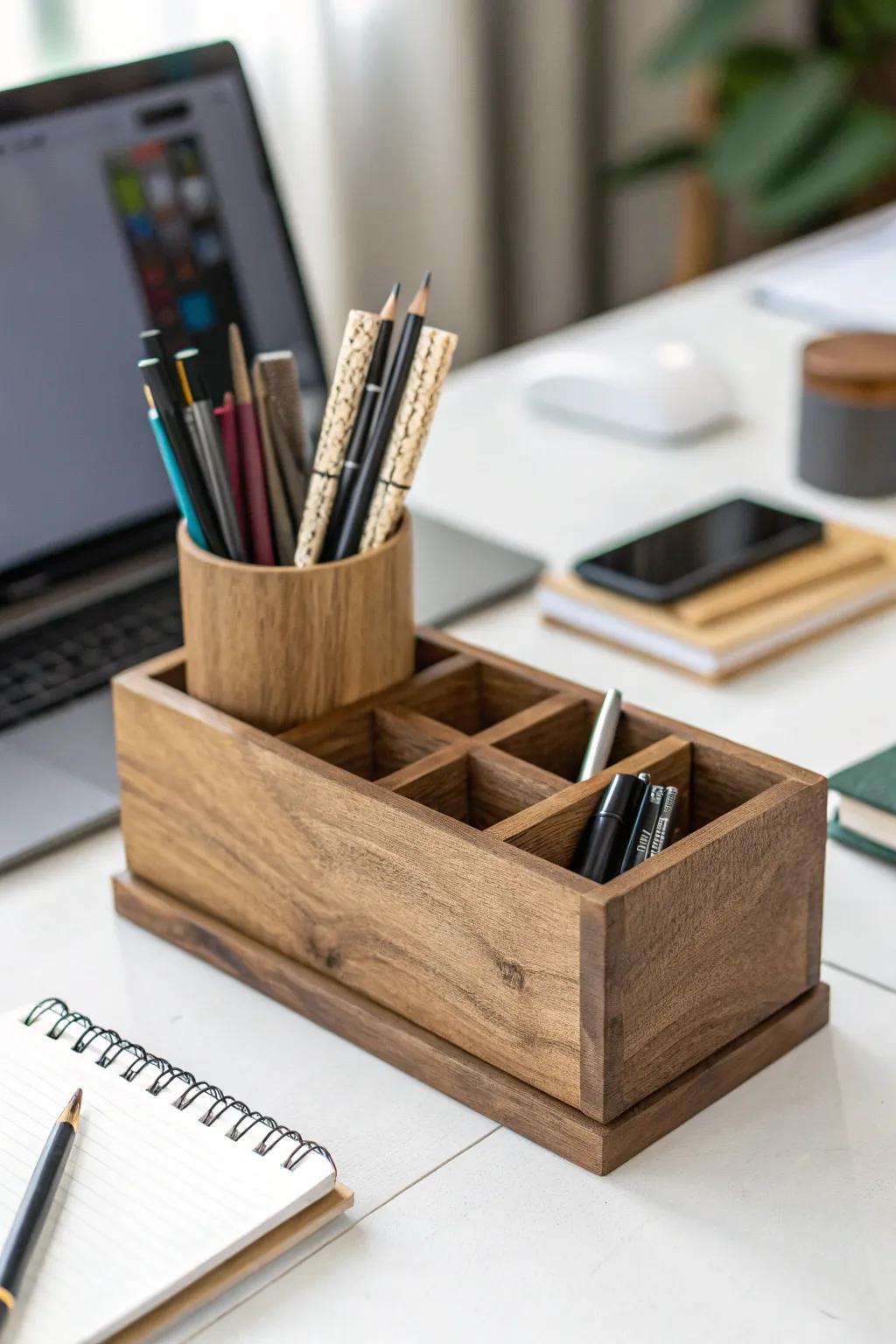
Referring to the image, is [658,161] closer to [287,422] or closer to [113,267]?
[113,267]

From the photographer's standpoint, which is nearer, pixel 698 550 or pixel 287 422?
pixel 287 422

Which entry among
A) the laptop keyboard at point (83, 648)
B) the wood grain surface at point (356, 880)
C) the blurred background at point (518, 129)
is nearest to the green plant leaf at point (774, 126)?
the blurred background at point (518, 129)

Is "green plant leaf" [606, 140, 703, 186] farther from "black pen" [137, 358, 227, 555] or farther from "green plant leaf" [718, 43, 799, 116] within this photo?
"black pen" [137, 358, 227, 555]

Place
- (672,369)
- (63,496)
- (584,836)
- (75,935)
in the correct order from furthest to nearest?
(672,369) → (63,496) → (75,935) → (584,836)

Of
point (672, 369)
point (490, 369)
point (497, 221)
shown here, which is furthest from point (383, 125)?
point (672, 369)

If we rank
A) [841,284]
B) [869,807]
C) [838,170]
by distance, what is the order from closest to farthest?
1. [869,807]
2. [841,284]
3. [838,170]

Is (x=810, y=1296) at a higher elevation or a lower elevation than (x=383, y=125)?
lower

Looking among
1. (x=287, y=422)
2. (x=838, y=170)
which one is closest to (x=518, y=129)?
(x=838, y=170)

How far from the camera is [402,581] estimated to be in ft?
2.58

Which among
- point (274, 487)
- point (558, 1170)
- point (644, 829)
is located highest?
point (274, 487)

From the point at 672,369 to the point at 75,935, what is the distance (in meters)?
0.78

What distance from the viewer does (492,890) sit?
25.4 inches

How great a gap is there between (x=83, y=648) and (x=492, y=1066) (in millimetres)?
483

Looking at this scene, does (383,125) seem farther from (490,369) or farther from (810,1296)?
(810,1296)
